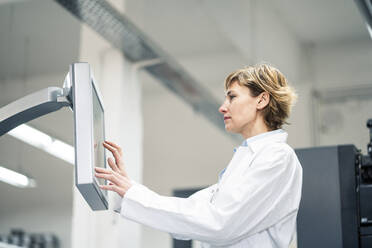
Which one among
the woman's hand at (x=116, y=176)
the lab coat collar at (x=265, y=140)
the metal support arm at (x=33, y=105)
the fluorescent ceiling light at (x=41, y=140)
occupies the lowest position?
the woman's hand at (x=116, y=176)

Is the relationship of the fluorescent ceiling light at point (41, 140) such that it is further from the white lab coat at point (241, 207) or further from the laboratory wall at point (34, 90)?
the white lab coat at point (241, 207)

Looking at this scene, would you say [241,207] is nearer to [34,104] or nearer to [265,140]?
[265,140]

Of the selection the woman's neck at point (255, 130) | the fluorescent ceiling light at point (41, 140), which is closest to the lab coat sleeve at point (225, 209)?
the woman's neck at point (255, 130)

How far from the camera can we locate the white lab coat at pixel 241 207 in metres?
1.41

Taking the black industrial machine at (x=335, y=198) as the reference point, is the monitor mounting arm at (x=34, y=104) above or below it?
above

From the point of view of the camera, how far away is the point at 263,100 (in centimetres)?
175

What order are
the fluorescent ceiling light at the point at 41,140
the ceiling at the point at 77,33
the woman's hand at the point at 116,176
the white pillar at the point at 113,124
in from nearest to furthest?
the woman's hand at the point at 116,176 < the white pillar at the point at 113,124 < the fluorescent ceiling light at the point at 41,140 < the ceiling at the point at 77,33

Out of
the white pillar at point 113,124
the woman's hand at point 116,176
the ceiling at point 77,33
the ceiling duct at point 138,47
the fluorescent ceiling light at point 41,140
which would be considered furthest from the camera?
the ceiling at point 77,33

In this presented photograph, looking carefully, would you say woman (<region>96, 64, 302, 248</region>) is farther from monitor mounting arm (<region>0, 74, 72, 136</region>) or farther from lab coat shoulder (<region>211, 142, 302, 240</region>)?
monitor mounting arm (<region>0, 74, 72, 136</region>)

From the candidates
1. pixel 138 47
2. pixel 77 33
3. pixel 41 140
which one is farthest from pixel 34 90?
pixel 138 47

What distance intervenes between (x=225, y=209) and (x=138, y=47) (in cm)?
315

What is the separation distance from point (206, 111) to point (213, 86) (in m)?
1.56

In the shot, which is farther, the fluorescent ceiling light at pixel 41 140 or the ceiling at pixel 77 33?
the ceiling at pixel 77 33

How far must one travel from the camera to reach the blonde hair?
5.71 ft
